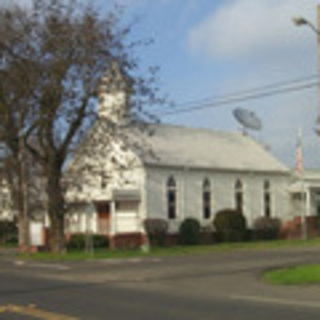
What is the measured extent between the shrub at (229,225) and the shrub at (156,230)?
4317mm

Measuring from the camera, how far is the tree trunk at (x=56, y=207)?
32.8 m

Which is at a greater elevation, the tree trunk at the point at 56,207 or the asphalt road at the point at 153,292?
the tree trunk at the point at 56,207

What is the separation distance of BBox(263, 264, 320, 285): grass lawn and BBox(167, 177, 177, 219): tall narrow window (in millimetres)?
19190

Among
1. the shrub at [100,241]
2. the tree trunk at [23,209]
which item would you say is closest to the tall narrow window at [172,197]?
the shrub at [100,241]

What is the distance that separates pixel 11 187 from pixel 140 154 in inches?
305

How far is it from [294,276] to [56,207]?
54.9ft

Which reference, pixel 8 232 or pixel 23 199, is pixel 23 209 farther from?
pixel 8 232

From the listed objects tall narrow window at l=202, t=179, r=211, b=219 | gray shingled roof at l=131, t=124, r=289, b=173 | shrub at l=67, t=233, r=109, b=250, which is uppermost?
gray shingled roof at l=131, t=124, r=289, b=173

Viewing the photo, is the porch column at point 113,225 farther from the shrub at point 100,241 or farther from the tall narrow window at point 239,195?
the tall narrow window at point 239,195

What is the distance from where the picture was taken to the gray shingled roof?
137 feet

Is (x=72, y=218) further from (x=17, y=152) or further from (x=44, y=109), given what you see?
Answer: (x=44, y=109)

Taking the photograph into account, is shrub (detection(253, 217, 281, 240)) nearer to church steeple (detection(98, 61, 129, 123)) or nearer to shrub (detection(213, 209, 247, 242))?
shrub (detection(213, 209, 247, 242))

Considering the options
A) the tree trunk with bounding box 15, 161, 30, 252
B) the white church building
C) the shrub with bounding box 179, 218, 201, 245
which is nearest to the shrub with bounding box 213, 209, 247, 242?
the white church building

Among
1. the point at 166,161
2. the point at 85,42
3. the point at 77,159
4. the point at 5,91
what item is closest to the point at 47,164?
the point at 77,159
